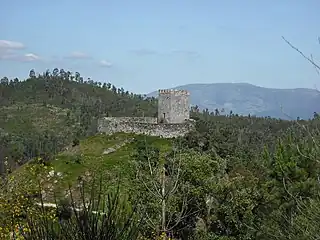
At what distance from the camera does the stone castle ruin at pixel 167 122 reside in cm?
3972

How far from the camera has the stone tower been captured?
1617 inches

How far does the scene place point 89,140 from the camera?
42375 mm

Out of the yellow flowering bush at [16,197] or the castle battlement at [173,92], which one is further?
the castle battlement at [173,92]

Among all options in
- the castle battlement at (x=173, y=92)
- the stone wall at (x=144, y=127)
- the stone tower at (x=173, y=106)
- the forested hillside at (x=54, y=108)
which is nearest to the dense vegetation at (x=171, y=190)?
the stone wall at (x=144, y=127)

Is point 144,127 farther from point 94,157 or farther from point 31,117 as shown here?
point 31,117

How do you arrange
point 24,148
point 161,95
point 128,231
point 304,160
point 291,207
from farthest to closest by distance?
1. point 24,148
2. point 161,95
3. point 304,160
4. point 291,207
5. point 128,231

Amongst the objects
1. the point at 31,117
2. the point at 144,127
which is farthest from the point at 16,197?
the point at 31,117

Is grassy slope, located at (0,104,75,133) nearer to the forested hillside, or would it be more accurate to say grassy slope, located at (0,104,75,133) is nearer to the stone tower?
the forested hillside

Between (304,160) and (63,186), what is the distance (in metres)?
15.0

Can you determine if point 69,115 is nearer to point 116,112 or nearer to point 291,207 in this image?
point 116,112

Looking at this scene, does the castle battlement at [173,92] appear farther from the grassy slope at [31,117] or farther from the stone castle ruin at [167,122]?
the grassy slope at [31,117]

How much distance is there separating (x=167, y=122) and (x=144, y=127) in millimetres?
2056

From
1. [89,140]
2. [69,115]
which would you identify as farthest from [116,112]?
[89,140]

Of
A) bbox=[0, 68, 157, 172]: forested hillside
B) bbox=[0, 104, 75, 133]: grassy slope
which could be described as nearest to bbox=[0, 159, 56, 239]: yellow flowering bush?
bbox=[0, 68, 157, 172]: forested hillside
